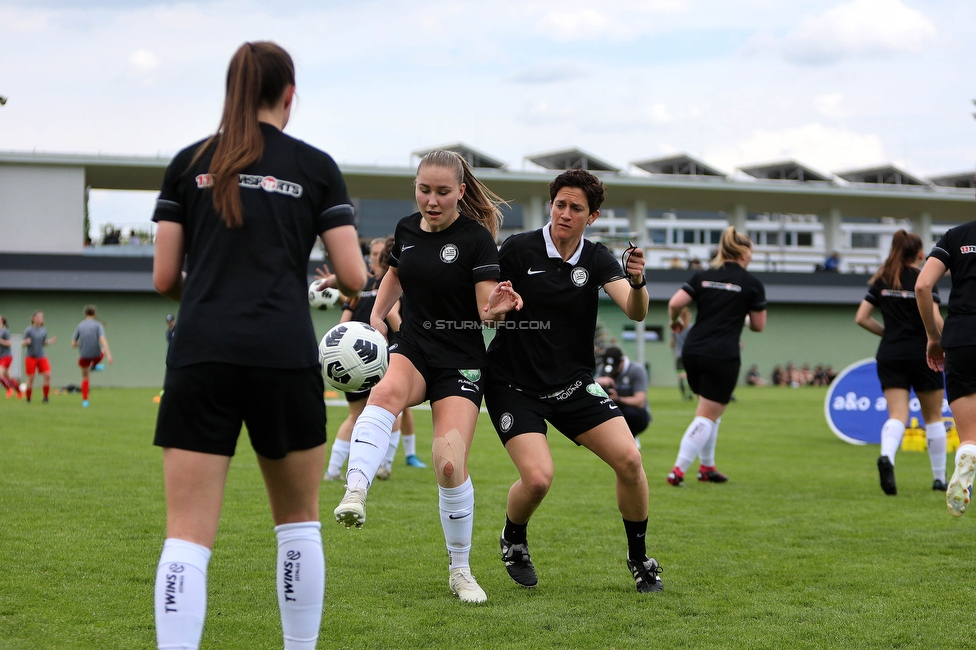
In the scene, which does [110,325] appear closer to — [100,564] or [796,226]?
[100,564]

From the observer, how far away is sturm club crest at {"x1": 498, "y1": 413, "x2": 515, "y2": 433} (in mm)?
5230

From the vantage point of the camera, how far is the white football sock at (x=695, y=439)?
962cm

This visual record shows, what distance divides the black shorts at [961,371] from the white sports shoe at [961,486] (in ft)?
1.34

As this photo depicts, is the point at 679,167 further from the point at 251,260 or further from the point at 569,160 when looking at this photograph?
the point at 251,260

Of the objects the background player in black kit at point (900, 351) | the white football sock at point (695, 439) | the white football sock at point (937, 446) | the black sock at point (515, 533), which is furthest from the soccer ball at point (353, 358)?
the white football sock at point (937, 446)

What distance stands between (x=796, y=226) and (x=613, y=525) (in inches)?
3767

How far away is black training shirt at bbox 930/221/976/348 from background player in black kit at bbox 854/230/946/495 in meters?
2.82

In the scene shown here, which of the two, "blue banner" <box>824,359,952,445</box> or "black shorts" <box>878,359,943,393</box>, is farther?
"blue banner" <box>824,359,952,445</box>

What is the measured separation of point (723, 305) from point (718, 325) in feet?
0.63

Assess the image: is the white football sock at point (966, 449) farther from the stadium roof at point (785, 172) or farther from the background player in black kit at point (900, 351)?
the stadium roof at point (785, 172)

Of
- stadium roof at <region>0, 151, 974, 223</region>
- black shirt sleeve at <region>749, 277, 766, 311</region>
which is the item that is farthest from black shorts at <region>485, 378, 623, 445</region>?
stadium roof at <region>0, 151, 974, 223</region>

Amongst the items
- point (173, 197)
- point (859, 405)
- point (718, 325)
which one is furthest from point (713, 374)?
point (859, 405)

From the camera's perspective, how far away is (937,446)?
9.62 meters

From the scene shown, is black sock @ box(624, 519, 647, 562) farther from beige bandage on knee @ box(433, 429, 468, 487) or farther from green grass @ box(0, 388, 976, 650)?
beige bandage on knee @ box(433, 429, 468, 487)
